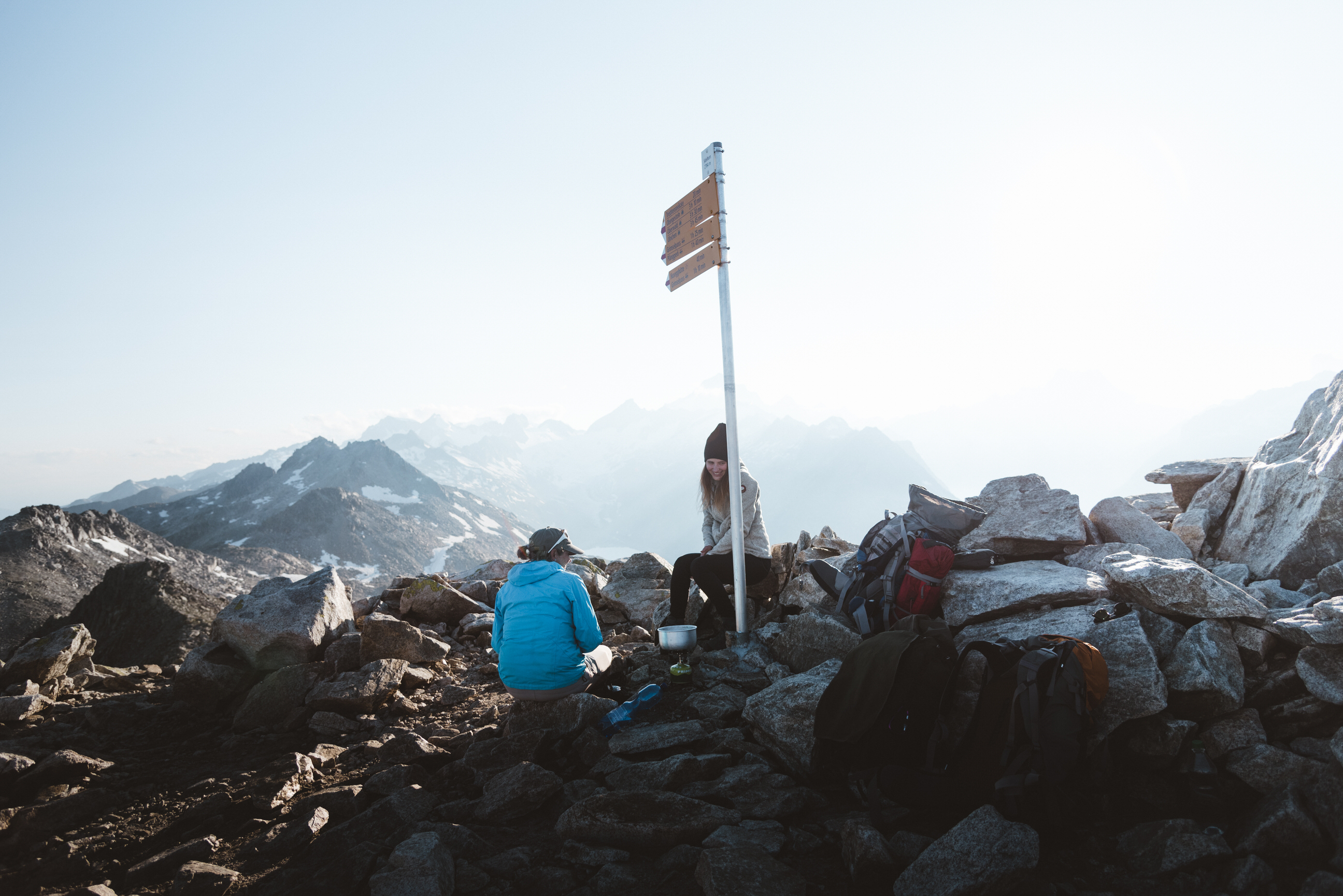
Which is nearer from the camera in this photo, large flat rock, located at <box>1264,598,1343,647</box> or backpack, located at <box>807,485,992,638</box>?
large flat rock, located at <box>1264,598,1343,647</box>

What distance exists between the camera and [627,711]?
6449 millimetres

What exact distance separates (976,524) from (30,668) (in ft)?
41.4

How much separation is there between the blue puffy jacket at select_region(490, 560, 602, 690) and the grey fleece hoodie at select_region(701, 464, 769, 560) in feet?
8.65

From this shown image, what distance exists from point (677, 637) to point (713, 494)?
2.10 metres

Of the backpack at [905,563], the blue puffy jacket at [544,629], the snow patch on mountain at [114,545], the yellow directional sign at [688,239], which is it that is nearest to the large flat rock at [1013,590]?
the backpack at [905,563]

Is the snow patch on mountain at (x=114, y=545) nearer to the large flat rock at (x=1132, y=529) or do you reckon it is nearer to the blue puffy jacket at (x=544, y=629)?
the blue puffy jacket at (x=544, y=629)

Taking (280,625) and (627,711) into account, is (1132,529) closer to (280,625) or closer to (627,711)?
(627,711)

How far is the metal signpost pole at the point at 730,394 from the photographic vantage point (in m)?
7.98

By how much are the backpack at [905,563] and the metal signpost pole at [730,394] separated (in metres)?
1.18

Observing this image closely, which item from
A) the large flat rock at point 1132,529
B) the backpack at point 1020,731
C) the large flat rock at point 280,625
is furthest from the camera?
the large flat rock at point 280,625

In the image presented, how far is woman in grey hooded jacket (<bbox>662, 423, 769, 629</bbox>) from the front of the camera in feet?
28.4

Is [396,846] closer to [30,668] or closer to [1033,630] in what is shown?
[1033,630]

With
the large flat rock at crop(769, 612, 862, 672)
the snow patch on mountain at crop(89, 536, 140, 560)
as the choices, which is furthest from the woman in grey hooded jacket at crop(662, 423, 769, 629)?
the snow patch on mountain at crop(89, 536, 140, 560)

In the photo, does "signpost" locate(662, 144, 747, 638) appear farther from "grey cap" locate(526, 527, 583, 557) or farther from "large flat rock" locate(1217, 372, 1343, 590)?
"large flat rock" locate(1217, 372, 1343, 590)
